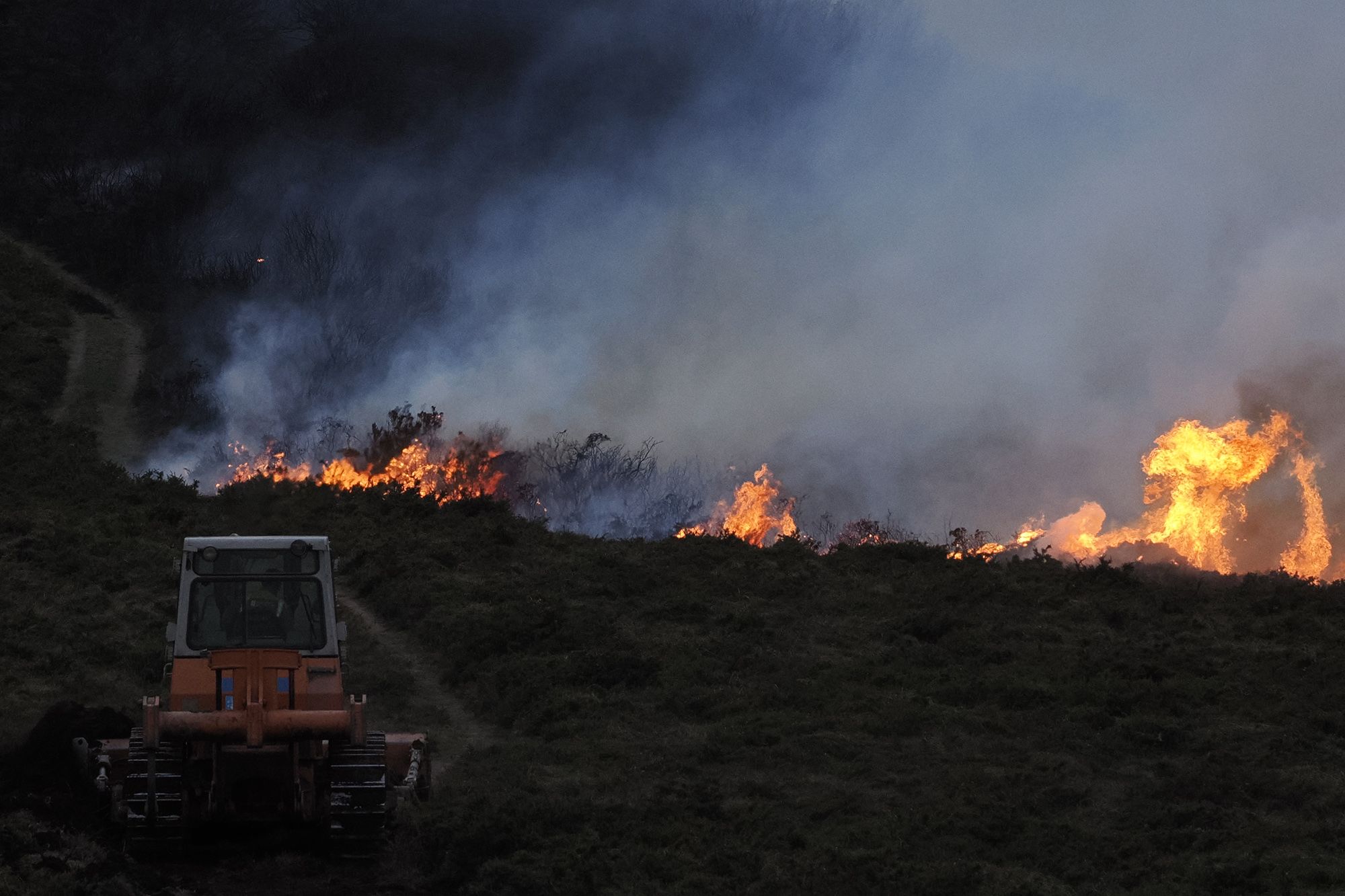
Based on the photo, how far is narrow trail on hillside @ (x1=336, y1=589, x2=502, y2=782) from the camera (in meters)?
26.4

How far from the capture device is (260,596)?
1942 centimetres

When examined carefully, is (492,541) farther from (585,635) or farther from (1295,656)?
(1295,656)

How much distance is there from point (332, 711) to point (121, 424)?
131 feet

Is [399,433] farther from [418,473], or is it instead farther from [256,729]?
[256,729]

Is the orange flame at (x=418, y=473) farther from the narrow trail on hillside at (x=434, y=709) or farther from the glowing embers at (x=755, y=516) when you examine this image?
the narrow trail on hillside at (x=434, y=709)

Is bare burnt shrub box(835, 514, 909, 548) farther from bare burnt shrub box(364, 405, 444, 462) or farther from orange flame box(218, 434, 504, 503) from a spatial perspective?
bare burnt shrub box(364, 405, 444, 462)

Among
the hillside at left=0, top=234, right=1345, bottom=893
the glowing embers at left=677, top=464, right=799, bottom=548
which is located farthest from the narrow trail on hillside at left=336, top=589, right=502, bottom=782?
the glowing embers at left=677, top=464, right=799, bottom=548

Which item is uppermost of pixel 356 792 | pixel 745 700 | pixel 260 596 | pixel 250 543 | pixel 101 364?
pixel 101 364

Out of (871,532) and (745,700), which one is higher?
(871,532)

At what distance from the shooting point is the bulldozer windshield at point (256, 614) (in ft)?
62.6

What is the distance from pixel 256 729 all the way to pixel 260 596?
2418 millimetres

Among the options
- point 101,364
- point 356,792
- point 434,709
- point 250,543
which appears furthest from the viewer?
point 101,364

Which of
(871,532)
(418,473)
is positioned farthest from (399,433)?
(871,532)

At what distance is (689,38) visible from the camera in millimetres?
87125
